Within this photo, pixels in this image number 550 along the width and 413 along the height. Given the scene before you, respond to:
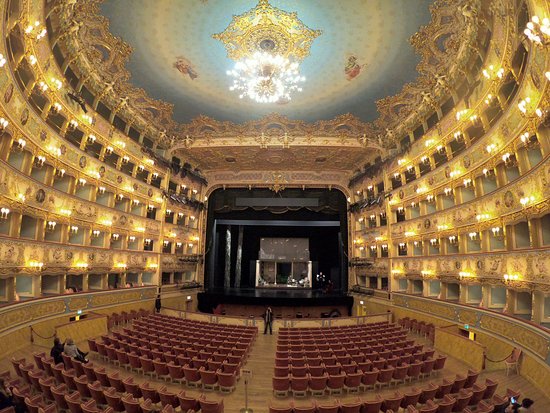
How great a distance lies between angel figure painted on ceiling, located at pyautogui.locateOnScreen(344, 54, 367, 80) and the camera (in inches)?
695

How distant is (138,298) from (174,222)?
7.51m

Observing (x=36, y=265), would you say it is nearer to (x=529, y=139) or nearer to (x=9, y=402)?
(x=9, y=402)

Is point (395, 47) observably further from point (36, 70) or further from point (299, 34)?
point (36, 70)

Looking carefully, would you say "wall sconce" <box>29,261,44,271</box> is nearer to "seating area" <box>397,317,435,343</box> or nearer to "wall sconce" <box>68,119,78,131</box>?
"wall sconce" <box>68,119,78,131</box>

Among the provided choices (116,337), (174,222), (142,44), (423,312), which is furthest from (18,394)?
(174,222)

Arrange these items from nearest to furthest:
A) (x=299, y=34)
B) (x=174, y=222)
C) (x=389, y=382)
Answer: (x=389, y=382) → (x=299, y=34) → (x=174, y=222)

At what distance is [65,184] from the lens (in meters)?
18.4

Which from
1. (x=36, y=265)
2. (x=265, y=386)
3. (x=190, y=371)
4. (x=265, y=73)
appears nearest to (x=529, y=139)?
(x=265, y=73)

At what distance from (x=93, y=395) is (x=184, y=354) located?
4021 mm

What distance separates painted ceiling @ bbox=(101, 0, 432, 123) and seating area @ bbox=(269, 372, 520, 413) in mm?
14863

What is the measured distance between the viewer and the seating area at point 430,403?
709 centimetres

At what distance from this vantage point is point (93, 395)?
306 inches

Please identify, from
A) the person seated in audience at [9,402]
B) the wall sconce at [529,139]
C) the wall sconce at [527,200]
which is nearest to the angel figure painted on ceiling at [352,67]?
the wall sconce at [529,139]

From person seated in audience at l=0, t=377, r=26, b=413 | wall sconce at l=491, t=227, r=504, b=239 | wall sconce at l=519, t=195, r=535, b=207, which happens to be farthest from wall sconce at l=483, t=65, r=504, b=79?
person seated in audience at l=0, t=377, r=26, b=413
